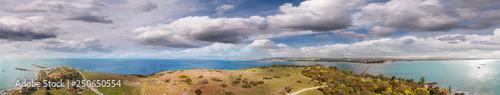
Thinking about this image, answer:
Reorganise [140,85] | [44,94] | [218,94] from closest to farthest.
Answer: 1. [44,94]
2. [140,85]
3. [218,94]

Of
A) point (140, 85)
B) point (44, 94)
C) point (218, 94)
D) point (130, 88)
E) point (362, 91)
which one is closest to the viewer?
point (44, 94)

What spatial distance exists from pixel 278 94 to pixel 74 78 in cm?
2641

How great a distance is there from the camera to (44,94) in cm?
2053

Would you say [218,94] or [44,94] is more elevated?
[44,94]

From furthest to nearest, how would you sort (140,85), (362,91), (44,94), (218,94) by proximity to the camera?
1. (362,91)
2. (218,94)
3. (140,85)
4. (44,94)

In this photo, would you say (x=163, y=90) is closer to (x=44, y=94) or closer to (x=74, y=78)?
(x=74, y=78)

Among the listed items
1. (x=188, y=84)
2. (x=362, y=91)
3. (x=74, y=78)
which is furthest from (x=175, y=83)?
(x=362, y=91)

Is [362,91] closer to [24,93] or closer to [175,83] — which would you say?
[175,83]

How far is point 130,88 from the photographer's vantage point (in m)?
22.4

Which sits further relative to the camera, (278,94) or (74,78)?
(278,94)

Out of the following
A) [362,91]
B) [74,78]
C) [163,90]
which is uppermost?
[74,78]

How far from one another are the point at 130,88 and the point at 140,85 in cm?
232

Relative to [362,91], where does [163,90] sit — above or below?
above

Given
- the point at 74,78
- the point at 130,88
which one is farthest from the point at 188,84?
the point at 74,78
